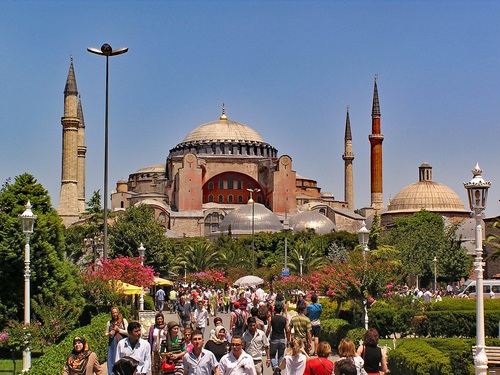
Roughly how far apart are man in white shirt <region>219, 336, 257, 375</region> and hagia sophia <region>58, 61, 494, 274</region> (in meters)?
57.1

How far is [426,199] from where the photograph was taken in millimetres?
75875

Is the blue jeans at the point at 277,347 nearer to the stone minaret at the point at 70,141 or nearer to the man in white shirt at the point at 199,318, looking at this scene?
the man in white shirt at the point at 199,318

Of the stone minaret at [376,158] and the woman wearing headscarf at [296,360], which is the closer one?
the woman wearing headscarf at [296,360]

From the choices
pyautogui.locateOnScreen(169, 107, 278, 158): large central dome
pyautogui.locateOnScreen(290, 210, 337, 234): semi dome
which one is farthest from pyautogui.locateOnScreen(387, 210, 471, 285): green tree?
pyautogui.locateOnScreen(169, 107, 278, 158): large central dome

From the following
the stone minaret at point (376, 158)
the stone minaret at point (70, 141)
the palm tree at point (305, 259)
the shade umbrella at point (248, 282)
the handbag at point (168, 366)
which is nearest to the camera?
the handbag at point (168, 366)

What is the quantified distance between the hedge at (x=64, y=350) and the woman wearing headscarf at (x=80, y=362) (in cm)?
123

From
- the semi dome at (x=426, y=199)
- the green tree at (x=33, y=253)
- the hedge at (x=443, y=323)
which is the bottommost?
the hedge at (x=443, y=323)

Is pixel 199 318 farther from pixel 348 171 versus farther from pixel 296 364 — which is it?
pixel 348 171

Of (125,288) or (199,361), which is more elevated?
(125,288)

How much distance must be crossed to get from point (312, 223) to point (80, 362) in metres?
63.1

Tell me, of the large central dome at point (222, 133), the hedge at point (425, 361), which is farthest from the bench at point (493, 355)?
the large central dome at point (222, 133)

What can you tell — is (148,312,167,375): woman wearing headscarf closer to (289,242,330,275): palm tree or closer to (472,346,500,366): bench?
(472,346,500,366): bench

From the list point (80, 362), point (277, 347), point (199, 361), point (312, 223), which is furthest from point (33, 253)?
point (312, 223)

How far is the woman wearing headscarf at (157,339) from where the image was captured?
10.2m
